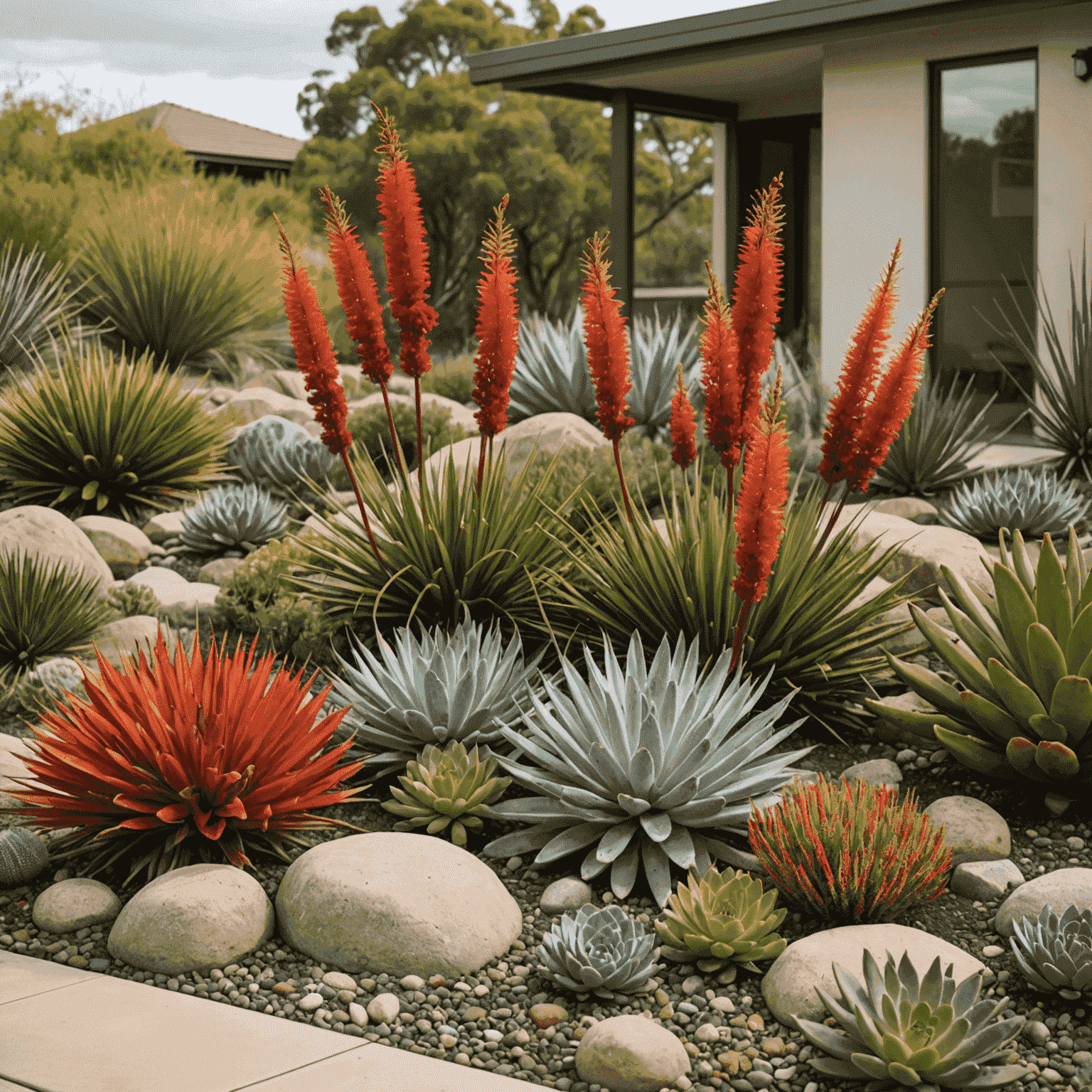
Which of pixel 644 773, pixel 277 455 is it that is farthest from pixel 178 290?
pixel 644 773

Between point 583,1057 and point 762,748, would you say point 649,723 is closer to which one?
point 762,748

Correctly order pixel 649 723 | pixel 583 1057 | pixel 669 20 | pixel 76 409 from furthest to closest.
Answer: pixel 669 20
pixel 76 409
pixel 649 723
pixel 583 1057

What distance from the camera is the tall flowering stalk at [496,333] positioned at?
17.3 feet

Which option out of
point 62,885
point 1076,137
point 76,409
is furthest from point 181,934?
point 1076,137

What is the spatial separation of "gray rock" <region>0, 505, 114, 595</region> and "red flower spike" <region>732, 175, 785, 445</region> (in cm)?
415

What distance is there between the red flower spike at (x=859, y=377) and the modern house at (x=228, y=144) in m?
28.3

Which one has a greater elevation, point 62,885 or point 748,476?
point 748,476

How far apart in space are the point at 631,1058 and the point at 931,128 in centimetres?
1063

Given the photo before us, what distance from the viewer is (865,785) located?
13.7 ft

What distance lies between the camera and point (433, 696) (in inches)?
200

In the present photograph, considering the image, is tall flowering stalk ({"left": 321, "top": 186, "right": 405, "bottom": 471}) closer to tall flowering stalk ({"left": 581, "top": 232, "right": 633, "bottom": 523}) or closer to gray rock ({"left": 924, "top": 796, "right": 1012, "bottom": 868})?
tall flowering stalk ({"left": 581, "top": 232, "right": 633, "bottom": 523})

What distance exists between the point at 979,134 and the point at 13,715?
31.3 ft

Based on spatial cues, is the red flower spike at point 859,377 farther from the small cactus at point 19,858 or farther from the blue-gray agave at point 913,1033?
the small cactus at point 19,858

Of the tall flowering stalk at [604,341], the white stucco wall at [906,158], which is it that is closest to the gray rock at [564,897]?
the tall flowering stalk at [604,341]
